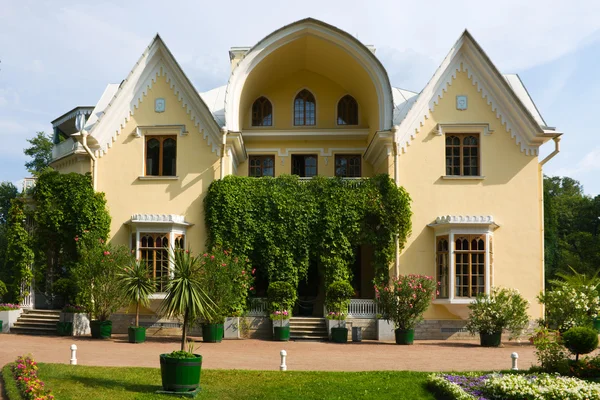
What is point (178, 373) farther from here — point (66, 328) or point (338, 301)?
point (66, 328)

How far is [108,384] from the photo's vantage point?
11906 mm

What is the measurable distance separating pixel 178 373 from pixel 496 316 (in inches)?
479

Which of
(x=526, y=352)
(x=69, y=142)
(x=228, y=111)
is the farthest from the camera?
(x=69, y=142)

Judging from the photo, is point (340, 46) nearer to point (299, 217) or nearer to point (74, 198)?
point (299, 217)

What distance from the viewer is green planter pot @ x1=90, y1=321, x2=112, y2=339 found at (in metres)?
20.0

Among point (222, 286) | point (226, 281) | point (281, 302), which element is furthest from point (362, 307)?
point (222, 286)

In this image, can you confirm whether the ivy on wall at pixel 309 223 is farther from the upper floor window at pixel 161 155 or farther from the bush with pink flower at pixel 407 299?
the upper floor window at pixel 161 155

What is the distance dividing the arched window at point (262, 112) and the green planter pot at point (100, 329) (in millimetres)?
11045

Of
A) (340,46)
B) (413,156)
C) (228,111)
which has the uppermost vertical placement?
(340,46)

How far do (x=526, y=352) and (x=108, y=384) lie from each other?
12.4 metres

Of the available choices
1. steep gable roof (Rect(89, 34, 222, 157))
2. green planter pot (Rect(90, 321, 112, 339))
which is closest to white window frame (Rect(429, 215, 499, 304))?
steep gable roof (Rect(89, 34, 222, 157))

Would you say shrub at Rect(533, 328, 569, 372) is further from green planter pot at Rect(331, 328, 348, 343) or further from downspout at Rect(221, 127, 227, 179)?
downspout at Rect(221, 127, 227, 179)

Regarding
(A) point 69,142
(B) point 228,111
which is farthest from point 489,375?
(A) point 69,142

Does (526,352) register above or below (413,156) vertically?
below
